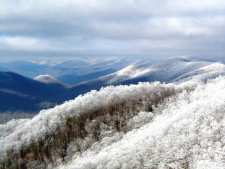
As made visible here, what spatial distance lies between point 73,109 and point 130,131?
4959 centimetres

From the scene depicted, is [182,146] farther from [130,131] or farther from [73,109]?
[73,109]

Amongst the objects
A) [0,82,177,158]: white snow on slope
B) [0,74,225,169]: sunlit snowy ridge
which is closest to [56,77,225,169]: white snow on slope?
[0,74,225,169]: sunlit snowy ridge

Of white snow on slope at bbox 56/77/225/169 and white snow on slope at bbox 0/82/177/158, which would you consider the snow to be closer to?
white snow on slope at bbox 56/77/225/169

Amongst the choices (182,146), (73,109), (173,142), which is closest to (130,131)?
(173,142)

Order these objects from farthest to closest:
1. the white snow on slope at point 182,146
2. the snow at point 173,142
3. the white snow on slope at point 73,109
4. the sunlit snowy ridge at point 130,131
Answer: the white snow on slope at point 73,109, the sunlit snowy ridge at point 130,131, the snow at point 173,142, the white snow on slope at point 182,146

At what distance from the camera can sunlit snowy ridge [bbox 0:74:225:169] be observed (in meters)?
68.6

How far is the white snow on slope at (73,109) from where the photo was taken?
472 ft

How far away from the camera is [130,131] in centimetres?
10525

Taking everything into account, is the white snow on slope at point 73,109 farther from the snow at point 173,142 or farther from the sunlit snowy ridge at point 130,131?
the snow at point 173,142

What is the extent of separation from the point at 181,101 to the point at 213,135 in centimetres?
4774

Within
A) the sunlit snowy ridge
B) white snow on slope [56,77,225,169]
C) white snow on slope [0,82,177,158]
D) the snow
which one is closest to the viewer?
white snow on slope [56,77,225,169]

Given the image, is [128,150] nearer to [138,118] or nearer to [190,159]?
[190,159]

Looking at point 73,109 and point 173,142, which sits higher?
point 173,142

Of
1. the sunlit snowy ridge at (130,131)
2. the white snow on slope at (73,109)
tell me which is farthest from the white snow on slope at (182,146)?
the white snow on slope at (73,109)
